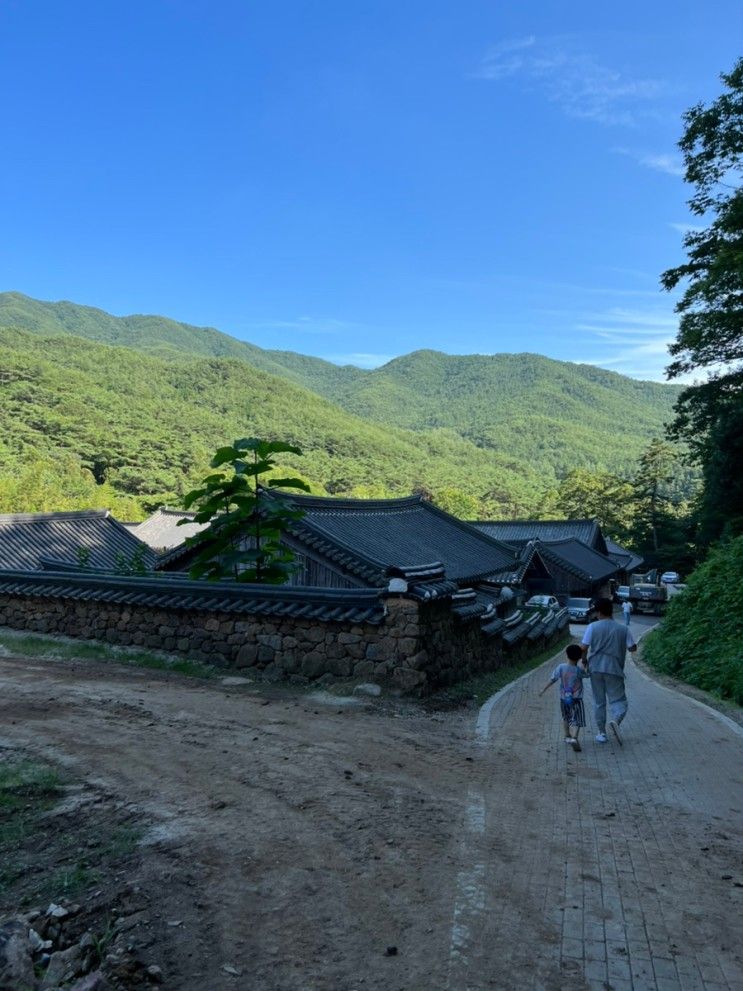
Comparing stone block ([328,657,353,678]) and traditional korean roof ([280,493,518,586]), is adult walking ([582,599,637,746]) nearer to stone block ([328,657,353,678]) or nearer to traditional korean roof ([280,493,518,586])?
stone block ([328,657,353,678])

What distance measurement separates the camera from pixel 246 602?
35.2 feet

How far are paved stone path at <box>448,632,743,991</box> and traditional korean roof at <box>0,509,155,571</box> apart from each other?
21.7 meters

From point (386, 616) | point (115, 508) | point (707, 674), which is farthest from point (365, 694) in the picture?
point (115, 508)

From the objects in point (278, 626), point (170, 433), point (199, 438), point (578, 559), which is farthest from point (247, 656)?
point (199, 438)

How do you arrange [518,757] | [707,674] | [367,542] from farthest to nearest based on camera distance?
[367,542] → [707,674] → [518,757]

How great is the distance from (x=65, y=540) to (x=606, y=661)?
83.1 feet

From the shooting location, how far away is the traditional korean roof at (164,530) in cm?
5156

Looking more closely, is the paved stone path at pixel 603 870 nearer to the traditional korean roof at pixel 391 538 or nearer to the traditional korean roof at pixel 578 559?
the traditional korean roof at pixel 391 538

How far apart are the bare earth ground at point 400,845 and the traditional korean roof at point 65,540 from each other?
19.3 m

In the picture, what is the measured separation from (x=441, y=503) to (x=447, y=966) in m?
87.6

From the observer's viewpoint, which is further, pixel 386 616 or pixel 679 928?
pixel 386 616

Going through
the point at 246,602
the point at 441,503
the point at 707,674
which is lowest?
the point at 707,674

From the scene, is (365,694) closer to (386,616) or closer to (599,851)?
(386,616)

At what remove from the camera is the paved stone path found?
11.9ft
